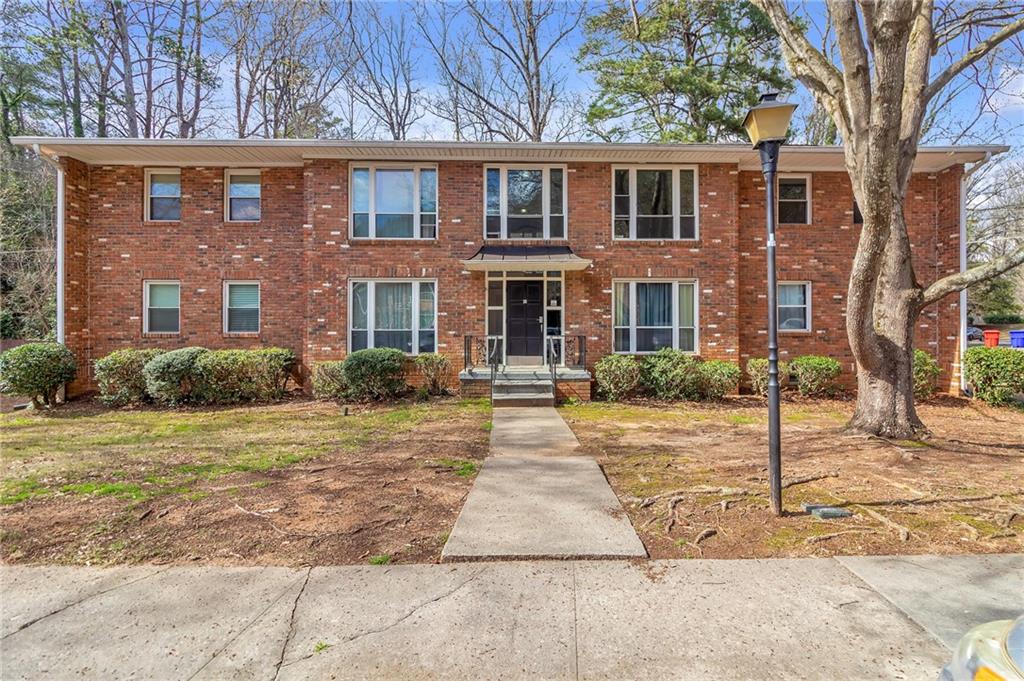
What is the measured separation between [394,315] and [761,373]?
8871 mm

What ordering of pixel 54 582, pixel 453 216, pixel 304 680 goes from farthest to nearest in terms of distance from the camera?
pixel 453 216
pixel 54 582
pixel 304 680

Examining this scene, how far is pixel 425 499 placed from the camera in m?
4.59

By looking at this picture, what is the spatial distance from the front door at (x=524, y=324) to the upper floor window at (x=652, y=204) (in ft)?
8.56

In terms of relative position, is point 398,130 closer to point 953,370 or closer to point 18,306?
point 18,306

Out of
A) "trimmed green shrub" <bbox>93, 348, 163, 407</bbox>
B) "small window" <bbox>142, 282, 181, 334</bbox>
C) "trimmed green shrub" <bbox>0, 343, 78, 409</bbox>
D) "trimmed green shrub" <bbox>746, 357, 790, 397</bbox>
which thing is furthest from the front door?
"trimmed green shrub" <bbox>0, 343, 78, 409</bbox>

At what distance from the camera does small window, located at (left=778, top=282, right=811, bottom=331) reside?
1216 cm

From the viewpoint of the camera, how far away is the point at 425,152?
1111 centimetres

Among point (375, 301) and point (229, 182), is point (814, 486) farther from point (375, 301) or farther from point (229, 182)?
point (229, 182)

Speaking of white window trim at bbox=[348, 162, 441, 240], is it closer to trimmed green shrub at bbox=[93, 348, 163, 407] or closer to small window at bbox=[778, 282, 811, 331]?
trimmed green shrub at bbox=[93, 348, 163, 407]

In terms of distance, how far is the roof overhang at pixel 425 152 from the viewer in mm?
10609

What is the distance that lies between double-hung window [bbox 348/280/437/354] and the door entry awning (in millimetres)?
1425

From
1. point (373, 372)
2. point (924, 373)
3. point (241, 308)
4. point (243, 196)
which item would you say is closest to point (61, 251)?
point (241, 308)

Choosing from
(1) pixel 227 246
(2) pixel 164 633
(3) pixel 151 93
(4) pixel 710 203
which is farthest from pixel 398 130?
(2) pixel 164 633

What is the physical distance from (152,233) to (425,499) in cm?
1145
